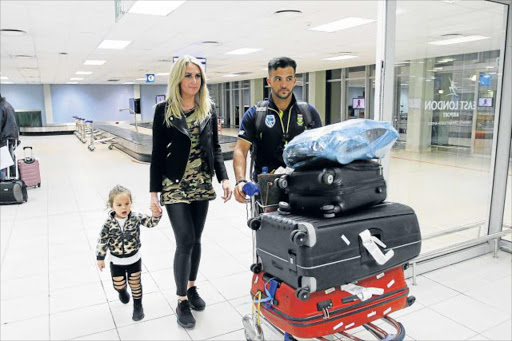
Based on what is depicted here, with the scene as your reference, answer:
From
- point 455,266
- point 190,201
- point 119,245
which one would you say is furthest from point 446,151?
point 119,245

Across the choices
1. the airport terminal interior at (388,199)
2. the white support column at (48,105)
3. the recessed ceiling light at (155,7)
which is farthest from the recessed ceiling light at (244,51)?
the white support column at (48,105)

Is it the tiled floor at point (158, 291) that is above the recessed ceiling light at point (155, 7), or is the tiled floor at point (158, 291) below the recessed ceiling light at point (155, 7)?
below

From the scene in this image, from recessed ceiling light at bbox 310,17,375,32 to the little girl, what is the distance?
5835mm

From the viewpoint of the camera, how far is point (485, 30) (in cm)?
343

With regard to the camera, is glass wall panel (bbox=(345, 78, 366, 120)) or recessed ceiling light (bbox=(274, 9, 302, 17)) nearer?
recessed ceiling light (bbox=(274, 9, 302, 17))

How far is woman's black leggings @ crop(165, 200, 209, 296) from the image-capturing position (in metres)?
2.26

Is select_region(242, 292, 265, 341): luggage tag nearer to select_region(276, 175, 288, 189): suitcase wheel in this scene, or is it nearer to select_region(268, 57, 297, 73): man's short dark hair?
select_region(276, 175, 288, 189): suitcase wheel

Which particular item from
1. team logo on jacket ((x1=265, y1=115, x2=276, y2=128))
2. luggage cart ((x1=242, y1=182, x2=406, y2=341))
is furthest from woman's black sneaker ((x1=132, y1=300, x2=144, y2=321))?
team logo on jacket ((x1=265, y1=115, x2=276, y2=128))

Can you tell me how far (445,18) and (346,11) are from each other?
3.40 metres

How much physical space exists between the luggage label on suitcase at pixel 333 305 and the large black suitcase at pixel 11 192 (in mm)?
5000

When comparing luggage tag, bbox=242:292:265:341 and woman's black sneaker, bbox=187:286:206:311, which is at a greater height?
luggage tag, bbox=242:292:265:341

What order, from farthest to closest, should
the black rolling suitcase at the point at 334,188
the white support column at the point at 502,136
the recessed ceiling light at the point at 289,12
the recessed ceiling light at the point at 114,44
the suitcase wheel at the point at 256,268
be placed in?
the recessed ceiling light at the point at 114,44 < the recessed ceiling light at the point at 289,12 < the white support column at the point at 502,136 < the suitcase wheel at the point at 256,268 < the black rolling suitcase at the point at 334,188

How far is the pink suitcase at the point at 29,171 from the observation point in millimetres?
6406

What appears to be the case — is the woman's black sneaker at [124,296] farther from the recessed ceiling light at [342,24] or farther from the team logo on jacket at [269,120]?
the recessed ceiling light at [342,24]
